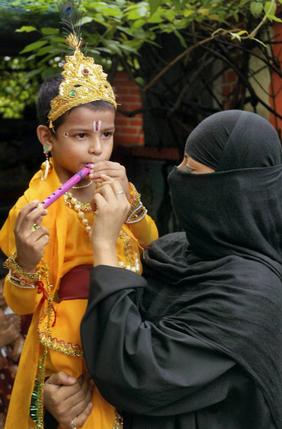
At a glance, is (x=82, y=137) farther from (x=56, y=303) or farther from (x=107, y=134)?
(x=56, y=303)

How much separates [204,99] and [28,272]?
3.52 meters

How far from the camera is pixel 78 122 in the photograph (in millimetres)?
1656

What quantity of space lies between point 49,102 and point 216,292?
816mm

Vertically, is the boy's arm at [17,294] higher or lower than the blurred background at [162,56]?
lower

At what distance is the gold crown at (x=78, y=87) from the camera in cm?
167

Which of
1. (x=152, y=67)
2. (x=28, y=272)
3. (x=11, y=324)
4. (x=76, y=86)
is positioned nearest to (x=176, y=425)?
(x=28, y=272)

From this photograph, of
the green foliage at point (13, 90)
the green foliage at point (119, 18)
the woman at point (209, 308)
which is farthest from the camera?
the green foliage at point (13, 90)

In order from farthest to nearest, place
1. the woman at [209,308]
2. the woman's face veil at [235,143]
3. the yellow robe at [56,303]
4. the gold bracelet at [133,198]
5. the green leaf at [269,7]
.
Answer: the green leaf at [269,7] < the gold bracelet at [133,198] < the yellow robe at [56,303] < the woman's face veil at [235,143] < the woman at [209,308]

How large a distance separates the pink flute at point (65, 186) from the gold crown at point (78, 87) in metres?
0.21

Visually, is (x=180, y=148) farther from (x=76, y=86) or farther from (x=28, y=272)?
(x=28, y=272)

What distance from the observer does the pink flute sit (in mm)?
1479

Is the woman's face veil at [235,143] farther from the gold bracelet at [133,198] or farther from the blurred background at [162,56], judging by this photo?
the blurred background at [162,56]

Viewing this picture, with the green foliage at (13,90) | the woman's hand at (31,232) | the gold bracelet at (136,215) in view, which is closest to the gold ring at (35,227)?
the woman's hand at (31,232)

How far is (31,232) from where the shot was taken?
1.44m
